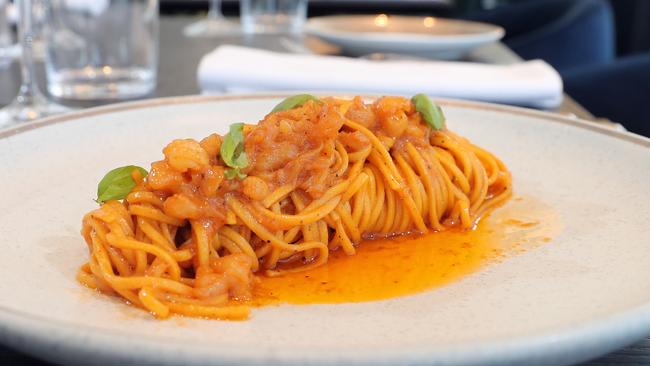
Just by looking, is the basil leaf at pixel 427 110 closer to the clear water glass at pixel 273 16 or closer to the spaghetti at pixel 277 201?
the spaghetti at pixel 277 201

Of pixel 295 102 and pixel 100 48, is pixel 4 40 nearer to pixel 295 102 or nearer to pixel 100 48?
pixel 100 48

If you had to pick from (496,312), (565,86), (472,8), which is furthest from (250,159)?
(472,8)

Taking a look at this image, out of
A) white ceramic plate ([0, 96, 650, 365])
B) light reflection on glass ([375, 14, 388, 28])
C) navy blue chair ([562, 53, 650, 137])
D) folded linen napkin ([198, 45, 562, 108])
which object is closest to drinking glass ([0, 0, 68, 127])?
folded linen napkin ([198, 45, 562, 108])

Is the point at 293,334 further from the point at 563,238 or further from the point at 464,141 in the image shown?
the point at 464,141

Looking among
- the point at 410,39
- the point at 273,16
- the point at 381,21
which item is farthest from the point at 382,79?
the point at 273,16

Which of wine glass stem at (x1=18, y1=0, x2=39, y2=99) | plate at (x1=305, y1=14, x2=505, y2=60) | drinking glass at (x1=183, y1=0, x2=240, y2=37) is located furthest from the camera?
drinking glass at (x1=183, y1=0, x2=240, y2=37)

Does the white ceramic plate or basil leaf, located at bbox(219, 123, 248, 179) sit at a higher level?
basil leaf, located at bbox(219, 123, 248, 179)

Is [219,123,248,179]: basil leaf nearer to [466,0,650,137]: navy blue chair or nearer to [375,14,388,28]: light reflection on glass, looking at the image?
Result: [466,0,650,137]: navy blue chair

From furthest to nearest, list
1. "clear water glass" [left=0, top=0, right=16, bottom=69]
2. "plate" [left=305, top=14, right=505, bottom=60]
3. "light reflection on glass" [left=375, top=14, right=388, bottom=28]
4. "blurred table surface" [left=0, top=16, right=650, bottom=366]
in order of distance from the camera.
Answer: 1. "light reflection on glass" [left=375, top=14, right=388, bottom=28]
2. "plate" [left=305, top=14, right=505, bottom=60]
3. "clear water glass" [left=0, top=0, right=16, bottom=69]
4. "blurred table surface" [left=0, top=16, right=650, bottom=366]
